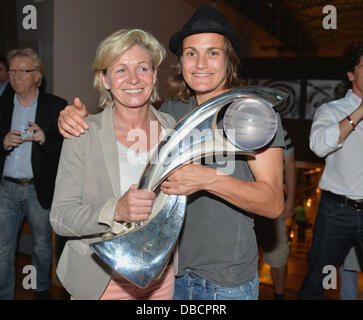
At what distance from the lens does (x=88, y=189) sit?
108 cm

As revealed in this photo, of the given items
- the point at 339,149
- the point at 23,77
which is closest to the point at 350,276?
the point at 339,149

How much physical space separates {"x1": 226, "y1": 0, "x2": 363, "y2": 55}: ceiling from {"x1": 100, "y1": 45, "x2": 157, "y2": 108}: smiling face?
6.19 feet

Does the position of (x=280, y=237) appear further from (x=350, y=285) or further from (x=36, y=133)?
(x=36, y=133)

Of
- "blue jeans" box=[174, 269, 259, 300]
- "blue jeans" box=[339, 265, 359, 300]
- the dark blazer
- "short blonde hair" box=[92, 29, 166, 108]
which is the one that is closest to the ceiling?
"blue jeans" box=[339, 265, 359, 300]

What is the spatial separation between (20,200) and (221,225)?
164 centimetres

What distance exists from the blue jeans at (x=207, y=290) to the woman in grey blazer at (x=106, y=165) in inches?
2.0

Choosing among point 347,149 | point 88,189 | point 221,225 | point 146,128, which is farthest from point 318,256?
point 88,189

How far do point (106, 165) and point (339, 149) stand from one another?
145 cm

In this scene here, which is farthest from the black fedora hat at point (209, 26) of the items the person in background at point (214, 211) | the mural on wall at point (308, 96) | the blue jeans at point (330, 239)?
the mural on wall at point (308, 96)

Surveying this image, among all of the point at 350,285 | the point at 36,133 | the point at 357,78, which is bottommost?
the point at 350,285

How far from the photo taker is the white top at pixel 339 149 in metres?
1.98

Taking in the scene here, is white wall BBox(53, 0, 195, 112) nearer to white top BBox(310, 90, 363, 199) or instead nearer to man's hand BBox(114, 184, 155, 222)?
white top BBox(310, 90, 363, 199)

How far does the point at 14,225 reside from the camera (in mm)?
2299

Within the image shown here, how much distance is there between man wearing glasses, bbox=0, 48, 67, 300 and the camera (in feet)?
7.36
